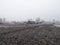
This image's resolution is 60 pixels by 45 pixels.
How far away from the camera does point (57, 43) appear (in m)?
11.8

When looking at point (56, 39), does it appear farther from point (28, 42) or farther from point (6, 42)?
point (6, 42)

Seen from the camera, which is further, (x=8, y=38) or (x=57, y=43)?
(x=8, y=38)

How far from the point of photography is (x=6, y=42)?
38.7 feet

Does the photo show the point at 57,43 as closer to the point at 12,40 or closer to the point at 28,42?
the point at 28,42

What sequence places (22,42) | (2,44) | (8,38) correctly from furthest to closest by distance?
1. (8,38)
2. (22,42)
3. (2,44)

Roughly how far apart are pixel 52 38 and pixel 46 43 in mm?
1983

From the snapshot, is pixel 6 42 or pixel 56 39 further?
pixel 56 39

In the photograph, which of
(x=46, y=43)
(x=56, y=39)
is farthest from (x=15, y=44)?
(x=56, y=39)

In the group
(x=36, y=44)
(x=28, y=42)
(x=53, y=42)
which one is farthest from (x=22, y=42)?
(x=53, y=42)

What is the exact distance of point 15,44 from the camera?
36.9 feet

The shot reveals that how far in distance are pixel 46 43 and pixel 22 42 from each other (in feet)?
9.69

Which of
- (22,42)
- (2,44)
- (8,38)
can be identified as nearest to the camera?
(2,44)

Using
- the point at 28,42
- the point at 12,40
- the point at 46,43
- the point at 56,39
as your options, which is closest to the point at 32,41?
the point at 28,42

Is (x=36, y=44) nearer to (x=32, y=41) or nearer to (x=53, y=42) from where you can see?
(x=32, y=41)
